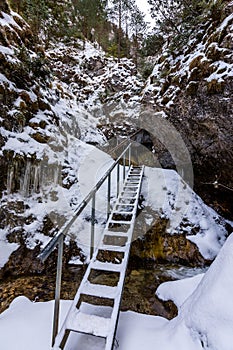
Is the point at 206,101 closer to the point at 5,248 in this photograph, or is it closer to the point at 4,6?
the point at 5,248

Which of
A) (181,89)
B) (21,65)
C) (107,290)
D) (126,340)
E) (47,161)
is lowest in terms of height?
(126,340)

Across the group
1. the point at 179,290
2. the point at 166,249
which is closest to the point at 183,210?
the point at 166,249

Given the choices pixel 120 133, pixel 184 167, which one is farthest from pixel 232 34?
pixel 120 133

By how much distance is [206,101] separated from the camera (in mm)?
4582

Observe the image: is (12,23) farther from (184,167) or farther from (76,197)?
(184,167)

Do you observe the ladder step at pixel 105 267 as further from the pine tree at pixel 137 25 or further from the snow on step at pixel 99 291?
the pine tree at pixel 137 25

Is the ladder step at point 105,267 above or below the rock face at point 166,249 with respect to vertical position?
above

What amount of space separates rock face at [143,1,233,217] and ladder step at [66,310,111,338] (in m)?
3.77

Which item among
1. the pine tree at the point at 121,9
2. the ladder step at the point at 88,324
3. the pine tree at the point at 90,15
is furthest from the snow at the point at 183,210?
the pine tree at the point at 90,15

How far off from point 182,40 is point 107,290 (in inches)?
231

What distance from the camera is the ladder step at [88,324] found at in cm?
210

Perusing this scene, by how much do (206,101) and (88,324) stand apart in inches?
166

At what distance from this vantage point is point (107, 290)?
8.55ft

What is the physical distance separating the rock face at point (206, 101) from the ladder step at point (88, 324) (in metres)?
3.77
